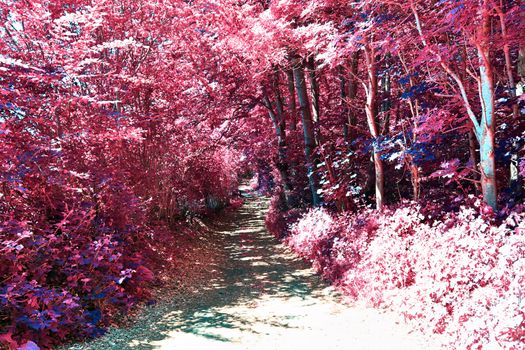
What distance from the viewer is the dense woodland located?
3725 millimetres

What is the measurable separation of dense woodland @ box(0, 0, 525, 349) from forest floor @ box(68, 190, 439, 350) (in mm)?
302

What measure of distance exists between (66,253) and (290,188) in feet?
29.3

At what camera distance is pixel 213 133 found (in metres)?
13.0

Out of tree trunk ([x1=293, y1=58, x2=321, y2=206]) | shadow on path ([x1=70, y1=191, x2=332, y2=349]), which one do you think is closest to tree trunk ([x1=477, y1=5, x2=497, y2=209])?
shadow on path ([x1=70, y1=191, x2=332, y2=349])

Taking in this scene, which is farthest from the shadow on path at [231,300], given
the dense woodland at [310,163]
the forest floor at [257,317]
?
the dense woodland at [310,163]

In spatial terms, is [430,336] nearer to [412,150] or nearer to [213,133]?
[412,150]

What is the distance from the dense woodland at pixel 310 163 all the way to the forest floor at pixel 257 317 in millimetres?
302

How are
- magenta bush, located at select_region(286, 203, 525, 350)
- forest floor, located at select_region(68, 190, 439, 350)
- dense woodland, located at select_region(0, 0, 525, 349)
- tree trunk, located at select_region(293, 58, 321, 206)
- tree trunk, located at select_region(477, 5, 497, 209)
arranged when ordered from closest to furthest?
magenta bush, located at select_region(286, 203, 525, 350)
dense woodland, located at select_region(0, 0, 525, 349)
forest floor, located at select_region(68, 190, 439, 350)
tree trunk, located at select_region(477, 5, 497, 209)
tree trunk, located at select_region(293, 58, 321, 206)

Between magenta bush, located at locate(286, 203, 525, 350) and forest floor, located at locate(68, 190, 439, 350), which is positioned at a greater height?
magenta bush, located at locate(286, 203, 525, 350)

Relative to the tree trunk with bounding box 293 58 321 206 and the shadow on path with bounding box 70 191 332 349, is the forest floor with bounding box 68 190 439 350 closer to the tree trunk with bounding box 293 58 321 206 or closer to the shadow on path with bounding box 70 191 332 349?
the shadow on path with bounding box 70 191 332 349

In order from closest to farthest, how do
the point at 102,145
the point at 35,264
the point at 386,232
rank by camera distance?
the point at 35,264
the point at 386,232
the point at 102,145

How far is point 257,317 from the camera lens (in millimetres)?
4875

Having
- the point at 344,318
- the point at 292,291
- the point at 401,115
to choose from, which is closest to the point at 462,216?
the point at 344,318

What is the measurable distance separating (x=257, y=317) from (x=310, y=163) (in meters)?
5.13
